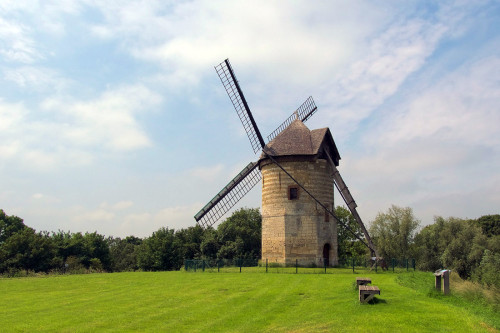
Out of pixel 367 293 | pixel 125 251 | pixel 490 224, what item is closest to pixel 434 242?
pixel 490 224

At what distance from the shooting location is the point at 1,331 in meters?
11.1

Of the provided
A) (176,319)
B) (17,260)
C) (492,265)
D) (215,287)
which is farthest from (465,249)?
(17,260)

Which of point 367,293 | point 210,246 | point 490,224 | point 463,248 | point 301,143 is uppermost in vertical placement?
point 301,143

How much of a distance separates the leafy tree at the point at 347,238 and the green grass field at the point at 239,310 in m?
34.3

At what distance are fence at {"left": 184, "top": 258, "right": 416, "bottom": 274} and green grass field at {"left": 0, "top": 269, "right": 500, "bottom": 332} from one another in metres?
8.94

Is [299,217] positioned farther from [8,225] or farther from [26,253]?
[8,225]

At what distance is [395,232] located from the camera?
47.2m

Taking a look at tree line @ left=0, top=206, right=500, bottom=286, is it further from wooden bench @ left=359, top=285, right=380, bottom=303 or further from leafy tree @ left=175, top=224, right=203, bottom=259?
wooden bench @ left=359, top=285, right=380, bottom=303

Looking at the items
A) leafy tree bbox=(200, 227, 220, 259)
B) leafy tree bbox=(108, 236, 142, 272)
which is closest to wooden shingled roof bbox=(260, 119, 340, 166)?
leafy tree bbox=(200, 227, 220, 259)

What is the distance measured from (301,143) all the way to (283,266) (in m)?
9.30

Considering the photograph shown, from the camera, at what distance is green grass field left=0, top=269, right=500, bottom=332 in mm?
11156

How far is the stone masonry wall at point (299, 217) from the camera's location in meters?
30.7

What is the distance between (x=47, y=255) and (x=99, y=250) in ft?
32.8

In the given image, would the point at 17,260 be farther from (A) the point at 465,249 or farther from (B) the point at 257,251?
(A) the point at 465,249
